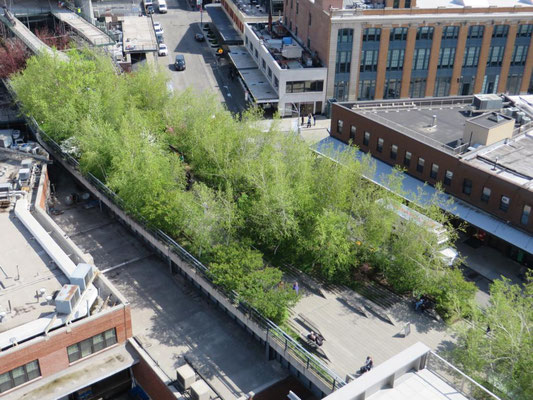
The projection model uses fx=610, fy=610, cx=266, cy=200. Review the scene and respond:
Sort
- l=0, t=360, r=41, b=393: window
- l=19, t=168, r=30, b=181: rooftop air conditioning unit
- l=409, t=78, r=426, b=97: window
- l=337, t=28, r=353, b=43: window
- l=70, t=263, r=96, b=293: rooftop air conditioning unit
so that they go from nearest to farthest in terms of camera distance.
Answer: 1. l=0, t=360, r=41, b=393: window
2. l=70, t=263, r=96, b=293: rooftop air conditioning unit
3. l=19, t=168, r=30, b=181: rooftop air conditioning unit
4. l=337, t=28, r=353, b=43: window
5. l=409, t=78, r=426, b=97: window

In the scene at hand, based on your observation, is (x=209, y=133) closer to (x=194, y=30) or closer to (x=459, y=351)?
(x=459, y=351)

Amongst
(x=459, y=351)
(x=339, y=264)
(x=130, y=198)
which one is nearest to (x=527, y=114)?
(x=339, y=264)

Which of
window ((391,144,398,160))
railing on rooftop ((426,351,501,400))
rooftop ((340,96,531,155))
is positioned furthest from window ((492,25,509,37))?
railing on rooftop ((426,351,501,400))

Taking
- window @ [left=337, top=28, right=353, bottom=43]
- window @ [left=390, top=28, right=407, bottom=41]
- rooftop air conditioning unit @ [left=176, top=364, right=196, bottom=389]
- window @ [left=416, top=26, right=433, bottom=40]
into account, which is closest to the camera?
rooftop air conditioning unit @ [left=176, top=364, right=196, bottom=389]

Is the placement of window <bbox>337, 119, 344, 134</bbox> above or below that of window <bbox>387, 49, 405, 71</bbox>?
below

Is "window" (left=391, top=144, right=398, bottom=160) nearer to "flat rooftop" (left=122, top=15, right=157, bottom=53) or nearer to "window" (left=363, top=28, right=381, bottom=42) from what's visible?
"window" (left=363, top=28, right=381, bottom=42)

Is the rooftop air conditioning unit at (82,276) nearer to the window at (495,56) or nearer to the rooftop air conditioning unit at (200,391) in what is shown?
the rooftop air conditioning unit at (200,391)
